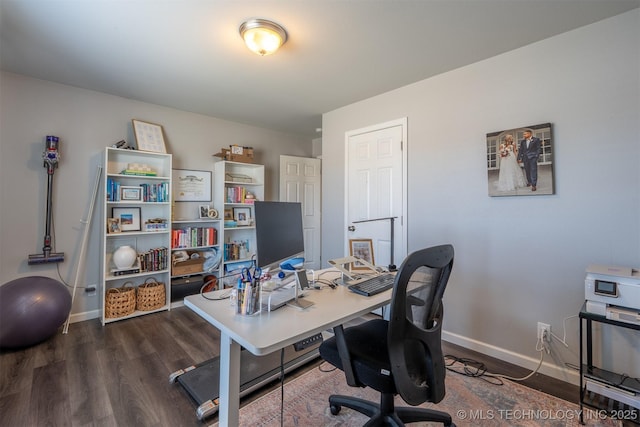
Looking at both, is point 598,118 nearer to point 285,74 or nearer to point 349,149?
point 349,149

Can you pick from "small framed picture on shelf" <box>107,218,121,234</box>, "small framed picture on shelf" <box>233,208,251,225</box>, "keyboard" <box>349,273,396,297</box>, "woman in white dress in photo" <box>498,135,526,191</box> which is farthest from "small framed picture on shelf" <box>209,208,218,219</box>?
"woman in white dress in photo" <box>498,135,526,191</box>

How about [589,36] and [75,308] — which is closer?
[589,36]

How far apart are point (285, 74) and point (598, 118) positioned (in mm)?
2406

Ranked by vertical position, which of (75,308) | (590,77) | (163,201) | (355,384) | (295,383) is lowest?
(295,383)

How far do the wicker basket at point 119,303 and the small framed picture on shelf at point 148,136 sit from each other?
62.7 inches

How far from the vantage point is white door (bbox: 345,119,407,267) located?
2904 mm

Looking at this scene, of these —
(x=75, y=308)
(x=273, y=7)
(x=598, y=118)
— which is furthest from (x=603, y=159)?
(x=75, y=308)

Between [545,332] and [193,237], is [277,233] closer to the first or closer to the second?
[545,332]

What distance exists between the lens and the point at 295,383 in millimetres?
1910

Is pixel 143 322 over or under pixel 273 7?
under

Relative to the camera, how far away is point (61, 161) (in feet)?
9.47

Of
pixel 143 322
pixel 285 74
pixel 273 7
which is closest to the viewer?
pixel 273 7

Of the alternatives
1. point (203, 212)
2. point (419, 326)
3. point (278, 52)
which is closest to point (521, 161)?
point (419, 326)

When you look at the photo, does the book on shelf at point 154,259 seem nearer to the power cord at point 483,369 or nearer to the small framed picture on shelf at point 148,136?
the small framed picture on shelf at point 148,136
